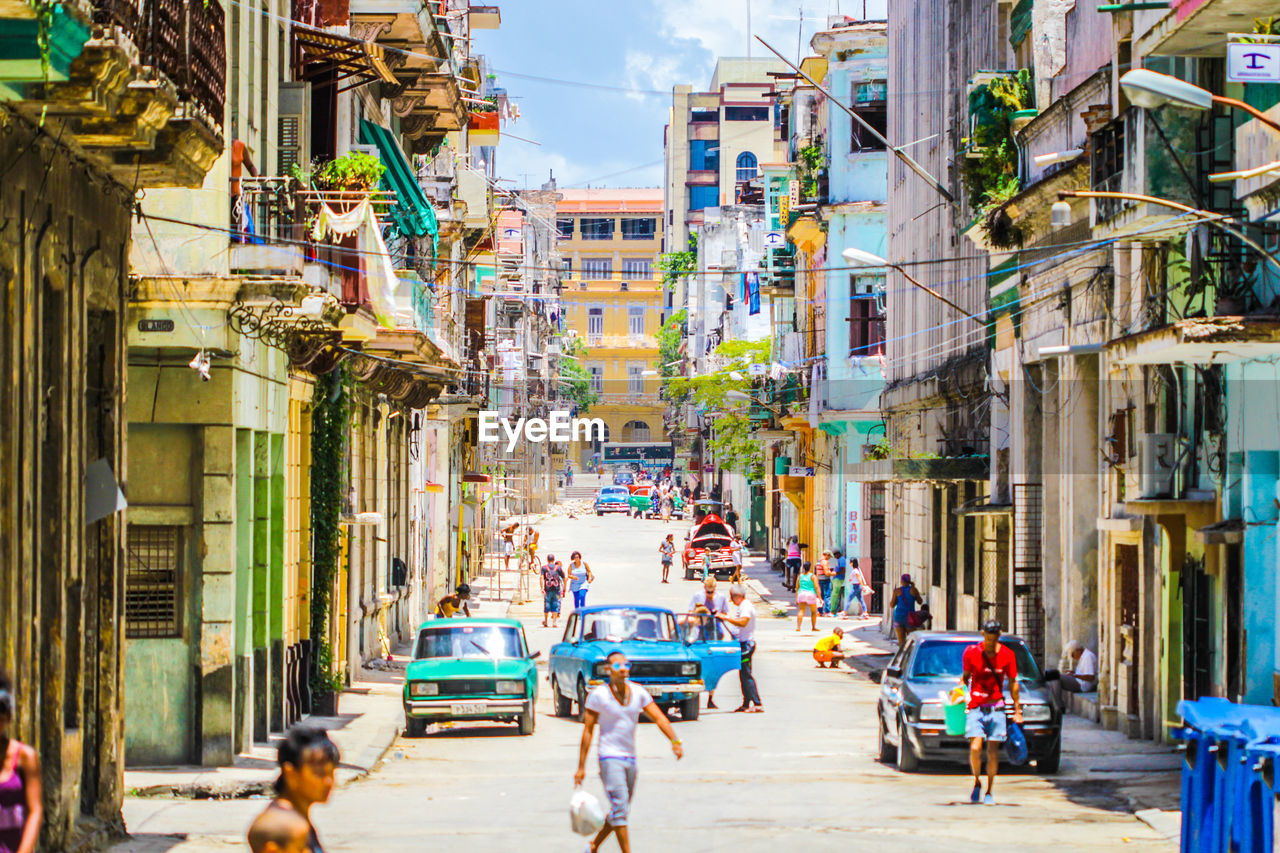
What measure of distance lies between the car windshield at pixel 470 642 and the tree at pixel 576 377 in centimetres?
9968

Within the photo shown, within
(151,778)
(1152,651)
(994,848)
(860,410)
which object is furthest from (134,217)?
(860,410)

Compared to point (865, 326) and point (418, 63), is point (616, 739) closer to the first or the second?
point (418, 63)

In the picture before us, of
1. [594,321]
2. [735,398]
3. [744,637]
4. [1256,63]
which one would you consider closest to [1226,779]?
[1256,63]

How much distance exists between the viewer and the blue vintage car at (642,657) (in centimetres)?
2411

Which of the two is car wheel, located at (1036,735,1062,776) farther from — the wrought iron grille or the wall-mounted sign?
the wrought iron grille

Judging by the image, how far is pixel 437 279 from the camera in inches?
1716

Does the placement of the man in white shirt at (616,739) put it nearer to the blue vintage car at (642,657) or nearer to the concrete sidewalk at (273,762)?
the concrete sidewalk at (273,762)

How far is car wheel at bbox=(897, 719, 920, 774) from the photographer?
63.5ft

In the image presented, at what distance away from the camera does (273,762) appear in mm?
19859

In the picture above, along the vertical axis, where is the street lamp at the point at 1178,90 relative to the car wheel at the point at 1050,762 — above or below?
above

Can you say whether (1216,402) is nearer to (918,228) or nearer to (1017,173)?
(1017,173)

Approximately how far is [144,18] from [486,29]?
45.4m

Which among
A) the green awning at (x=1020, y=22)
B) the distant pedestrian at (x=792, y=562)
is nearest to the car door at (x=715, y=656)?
the green awning at (x=1020, y=22)

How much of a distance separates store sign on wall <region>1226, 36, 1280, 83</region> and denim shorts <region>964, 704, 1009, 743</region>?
239 inches
